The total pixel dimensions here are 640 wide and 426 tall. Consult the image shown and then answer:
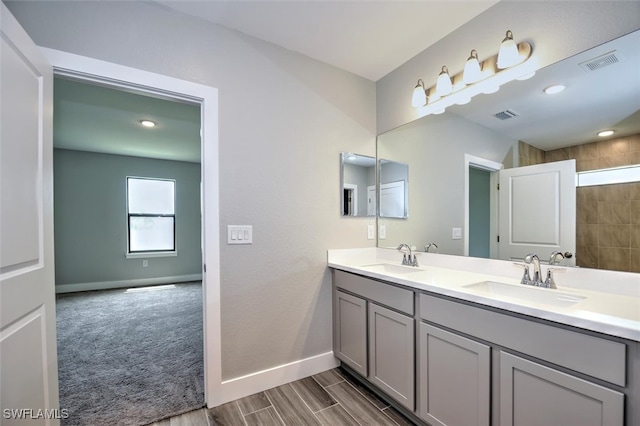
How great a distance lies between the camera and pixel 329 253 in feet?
7.34

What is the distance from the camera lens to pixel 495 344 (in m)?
1.16

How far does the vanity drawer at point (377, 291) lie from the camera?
1.57 m

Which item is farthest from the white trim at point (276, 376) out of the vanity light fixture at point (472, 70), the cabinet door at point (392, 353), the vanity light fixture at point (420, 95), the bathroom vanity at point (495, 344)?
the vanity light fixture at point (472, 70)

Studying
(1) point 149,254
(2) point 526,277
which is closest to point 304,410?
(2) point 526,277

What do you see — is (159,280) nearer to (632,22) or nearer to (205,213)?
(205,213)

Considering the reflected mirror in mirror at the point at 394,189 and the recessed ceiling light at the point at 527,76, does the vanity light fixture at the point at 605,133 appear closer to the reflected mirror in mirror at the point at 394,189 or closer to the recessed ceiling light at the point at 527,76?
the recessed ceiling light at the point at 527,76

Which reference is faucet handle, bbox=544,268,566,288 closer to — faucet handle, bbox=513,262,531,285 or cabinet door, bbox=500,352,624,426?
faucet handle, bbox=513,262,531,285

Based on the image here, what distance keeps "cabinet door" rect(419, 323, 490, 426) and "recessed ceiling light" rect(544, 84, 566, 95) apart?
1.37 meters

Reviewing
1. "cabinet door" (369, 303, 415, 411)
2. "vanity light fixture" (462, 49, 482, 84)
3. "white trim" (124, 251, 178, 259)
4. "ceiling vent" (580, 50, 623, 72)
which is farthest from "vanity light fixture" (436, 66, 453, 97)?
"white trim" (124, 251, 178, 259)

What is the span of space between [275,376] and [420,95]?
2.34m

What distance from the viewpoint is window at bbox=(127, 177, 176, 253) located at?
5.30 metres

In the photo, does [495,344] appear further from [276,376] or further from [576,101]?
[276,376]

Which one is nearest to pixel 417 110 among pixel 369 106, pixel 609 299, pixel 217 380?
pixel 369 106

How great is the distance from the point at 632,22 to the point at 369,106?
1.59 m
